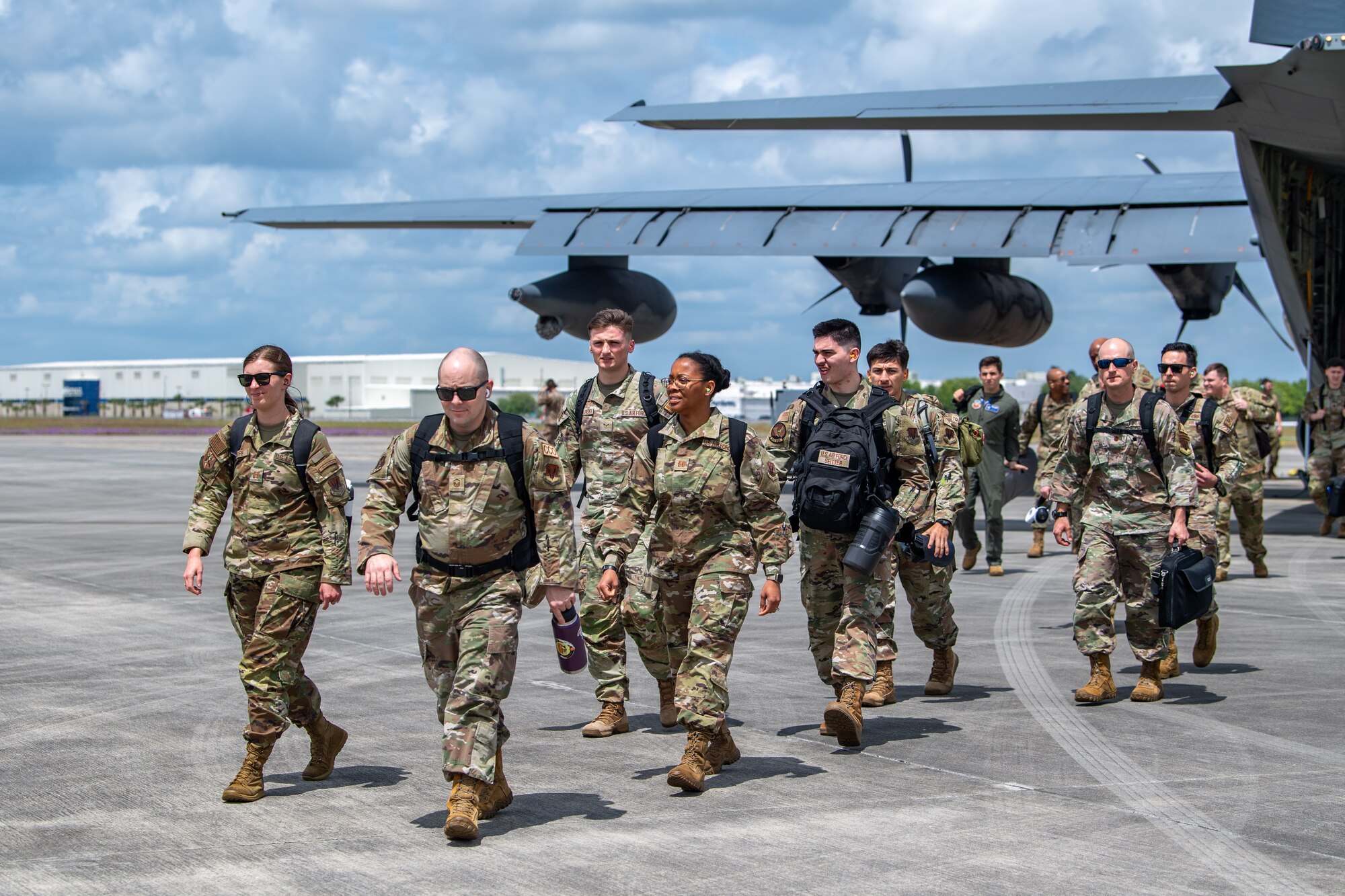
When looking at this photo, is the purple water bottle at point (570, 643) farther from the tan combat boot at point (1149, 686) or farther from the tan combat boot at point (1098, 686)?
the tan combat boot at point (1149, 686)

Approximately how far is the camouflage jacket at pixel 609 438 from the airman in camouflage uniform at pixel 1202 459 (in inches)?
129

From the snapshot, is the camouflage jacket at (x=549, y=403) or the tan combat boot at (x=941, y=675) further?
the camouflage jacket at (x=549, y=403)

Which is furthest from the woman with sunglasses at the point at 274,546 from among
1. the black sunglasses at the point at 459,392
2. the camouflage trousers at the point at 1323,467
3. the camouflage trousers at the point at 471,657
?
the camouflage trousers at the point at 1323,467

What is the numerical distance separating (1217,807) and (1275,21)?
10704 millimetres

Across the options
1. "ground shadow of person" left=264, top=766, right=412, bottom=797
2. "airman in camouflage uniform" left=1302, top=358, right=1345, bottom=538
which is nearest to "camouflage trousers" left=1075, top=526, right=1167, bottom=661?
"ground shadow of person" left=264, top=766, right=412, bottom=797

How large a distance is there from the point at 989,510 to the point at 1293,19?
5516mm

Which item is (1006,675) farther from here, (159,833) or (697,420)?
(159,833)

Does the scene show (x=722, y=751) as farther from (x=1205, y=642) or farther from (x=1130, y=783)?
(x=1205, y=642)

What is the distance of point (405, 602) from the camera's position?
11.6 m

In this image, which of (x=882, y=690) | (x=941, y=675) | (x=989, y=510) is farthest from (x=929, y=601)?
(x=989, y=510)

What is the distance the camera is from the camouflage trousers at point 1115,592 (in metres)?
7.79

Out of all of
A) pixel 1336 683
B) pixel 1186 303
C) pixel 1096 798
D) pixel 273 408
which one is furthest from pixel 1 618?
pixel 1186 303

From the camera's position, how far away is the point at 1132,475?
7883 mm

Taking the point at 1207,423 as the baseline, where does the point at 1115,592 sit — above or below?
below
